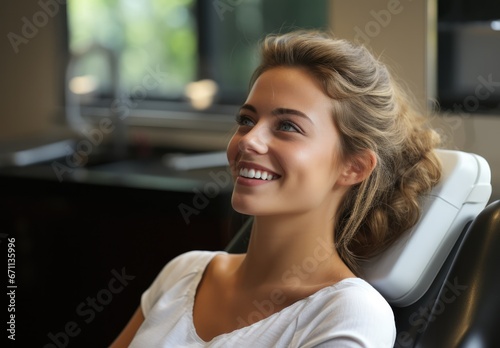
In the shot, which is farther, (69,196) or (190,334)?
(69,196)

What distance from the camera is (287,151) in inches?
58.0

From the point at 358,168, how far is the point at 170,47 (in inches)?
99.3

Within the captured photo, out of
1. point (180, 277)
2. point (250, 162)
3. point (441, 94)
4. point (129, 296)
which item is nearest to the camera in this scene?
point (250, 162)

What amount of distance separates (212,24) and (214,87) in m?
0.29

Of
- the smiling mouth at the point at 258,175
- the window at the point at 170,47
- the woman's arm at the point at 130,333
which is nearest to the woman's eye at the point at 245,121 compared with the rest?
the smiling mouth at the point at 258,175

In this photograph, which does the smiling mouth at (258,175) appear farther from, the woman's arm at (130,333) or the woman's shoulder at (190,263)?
the woman's arm at (130,333)

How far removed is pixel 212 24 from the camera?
3.84m

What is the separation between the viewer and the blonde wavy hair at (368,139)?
1.52 m

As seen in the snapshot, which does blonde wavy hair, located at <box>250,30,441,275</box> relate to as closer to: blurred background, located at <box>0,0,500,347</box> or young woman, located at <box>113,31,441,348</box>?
young woman, located at <box>113,31,441,348</box>

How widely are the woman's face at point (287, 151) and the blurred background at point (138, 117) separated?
872 millimetres

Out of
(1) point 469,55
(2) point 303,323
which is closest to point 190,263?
(2) point 303,323

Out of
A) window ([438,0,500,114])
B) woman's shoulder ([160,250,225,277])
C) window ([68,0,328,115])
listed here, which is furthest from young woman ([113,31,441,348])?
window ([68,0,328,115])

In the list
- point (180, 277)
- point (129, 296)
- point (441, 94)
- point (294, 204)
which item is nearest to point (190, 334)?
point (180, 277)

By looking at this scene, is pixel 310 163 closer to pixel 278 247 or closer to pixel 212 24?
pixel 278 247
